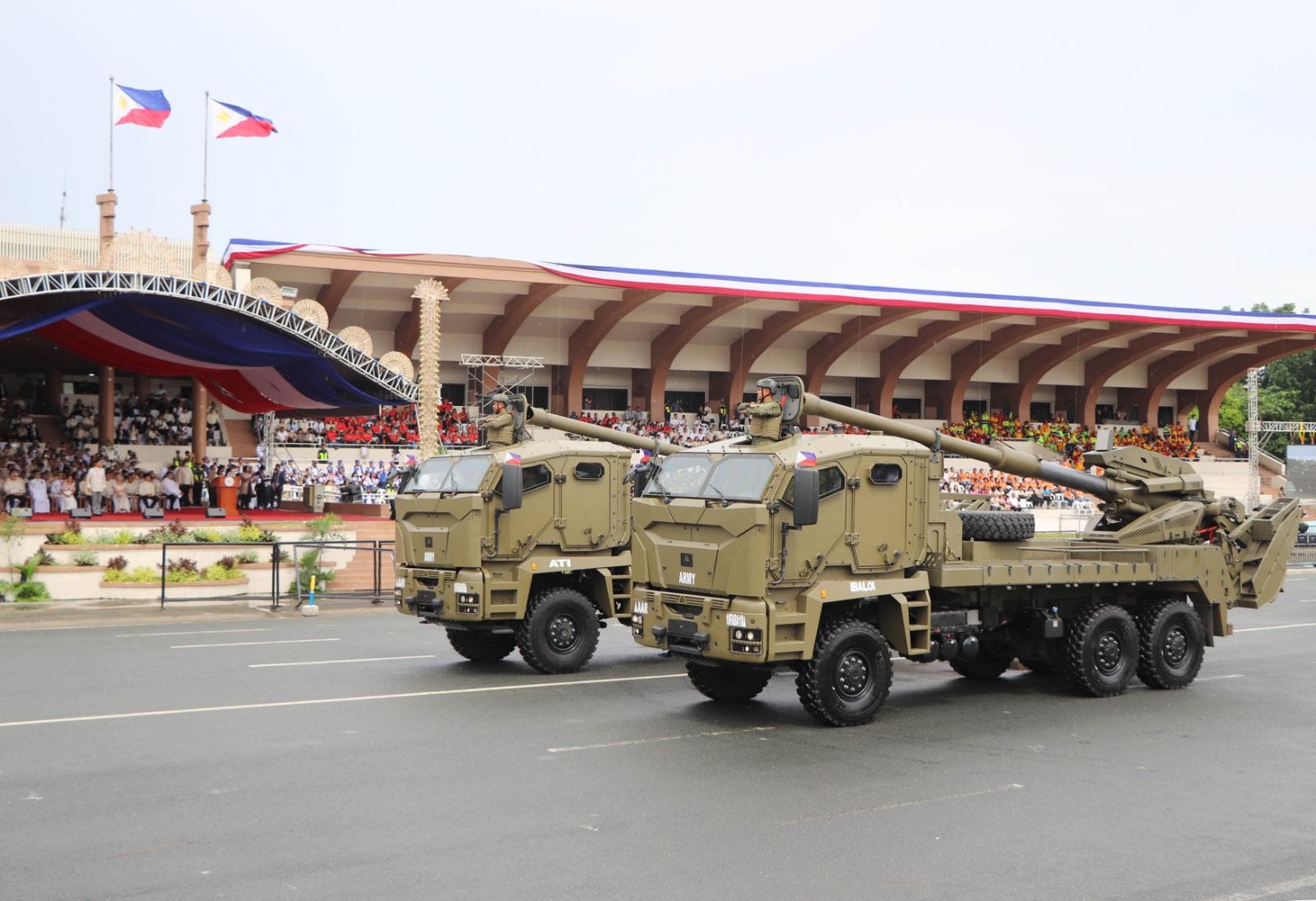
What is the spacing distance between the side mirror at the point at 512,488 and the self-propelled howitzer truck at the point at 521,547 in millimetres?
13

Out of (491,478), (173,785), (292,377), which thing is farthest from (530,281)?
(173,785)

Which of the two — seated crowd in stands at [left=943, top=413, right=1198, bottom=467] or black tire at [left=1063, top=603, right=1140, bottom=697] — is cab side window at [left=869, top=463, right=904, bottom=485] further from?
seated crowd in stands at [left=943, top=413, right=1198, bottom=467]

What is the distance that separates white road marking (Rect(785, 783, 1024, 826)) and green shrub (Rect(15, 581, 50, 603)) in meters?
19.2

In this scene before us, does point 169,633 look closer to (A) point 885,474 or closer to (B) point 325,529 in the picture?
(B) point 325,529

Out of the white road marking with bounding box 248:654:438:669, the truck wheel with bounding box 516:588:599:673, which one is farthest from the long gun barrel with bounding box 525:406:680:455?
the white road marking with bounding box 248:654:438:669

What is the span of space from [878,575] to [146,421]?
95.2 ft

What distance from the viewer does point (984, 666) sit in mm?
13969

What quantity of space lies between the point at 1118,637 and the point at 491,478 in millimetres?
7221

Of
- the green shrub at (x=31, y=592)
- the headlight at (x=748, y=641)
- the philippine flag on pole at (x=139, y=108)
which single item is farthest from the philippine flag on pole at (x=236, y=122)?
the headlight at (x=748, y=641)

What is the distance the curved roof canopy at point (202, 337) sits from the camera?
25.2 meters

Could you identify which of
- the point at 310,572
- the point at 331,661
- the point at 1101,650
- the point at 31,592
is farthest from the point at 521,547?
the point at 31,592

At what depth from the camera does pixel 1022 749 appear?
10.4 metres

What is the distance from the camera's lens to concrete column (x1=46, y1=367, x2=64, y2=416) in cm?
3453

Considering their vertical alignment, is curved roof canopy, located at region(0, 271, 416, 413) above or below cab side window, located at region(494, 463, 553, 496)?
above
